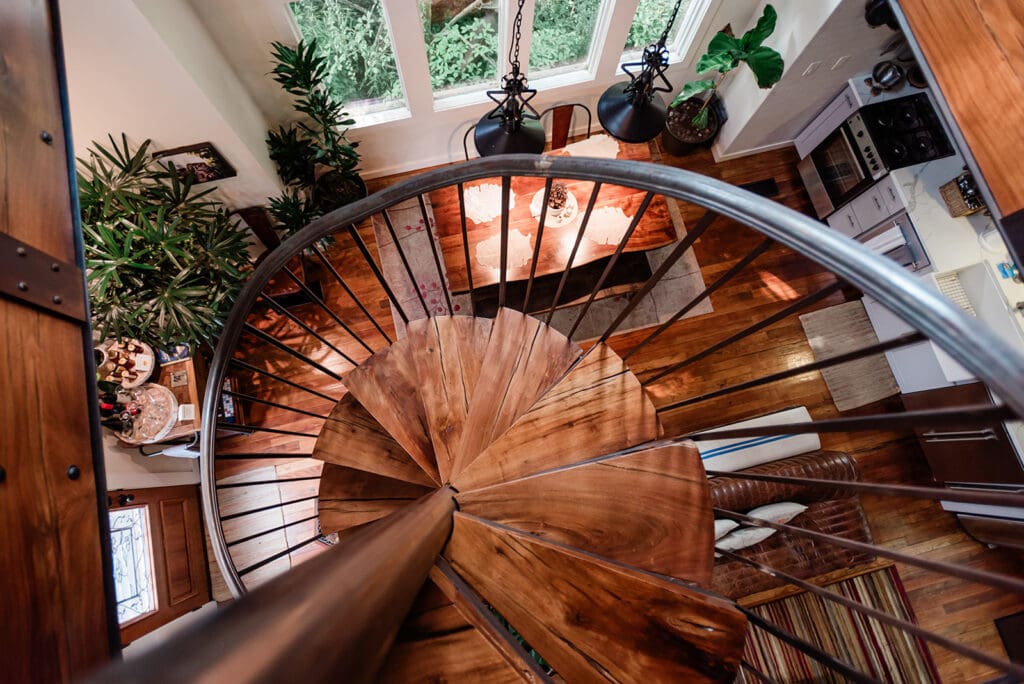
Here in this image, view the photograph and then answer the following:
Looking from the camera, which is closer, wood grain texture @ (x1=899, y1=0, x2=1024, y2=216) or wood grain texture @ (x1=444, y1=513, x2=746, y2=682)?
wood grain texture @ (x1=444, y1=513, x2=746, y2=682)

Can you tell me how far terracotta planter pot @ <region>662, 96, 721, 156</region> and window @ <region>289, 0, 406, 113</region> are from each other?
6.72 ft

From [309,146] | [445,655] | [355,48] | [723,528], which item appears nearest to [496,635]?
→ [445,655]

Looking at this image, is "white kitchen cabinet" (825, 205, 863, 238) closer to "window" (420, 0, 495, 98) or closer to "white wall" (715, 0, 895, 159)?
"white wall" (715, 0, 895, 159)

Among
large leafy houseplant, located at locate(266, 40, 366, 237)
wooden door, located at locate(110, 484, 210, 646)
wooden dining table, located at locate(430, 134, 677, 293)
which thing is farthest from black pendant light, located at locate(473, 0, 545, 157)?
wooden door, located at locate(110, 484, 210, 646)

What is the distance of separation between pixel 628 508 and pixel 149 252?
8.11 ft

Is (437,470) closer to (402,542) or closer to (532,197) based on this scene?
(402,542)

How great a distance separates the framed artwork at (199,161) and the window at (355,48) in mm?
887

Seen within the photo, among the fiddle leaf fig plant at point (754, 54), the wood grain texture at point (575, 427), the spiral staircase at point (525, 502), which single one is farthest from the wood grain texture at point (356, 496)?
the fiddle leaf fig plant at point (754, 54)

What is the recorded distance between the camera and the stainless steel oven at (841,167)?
3.28m

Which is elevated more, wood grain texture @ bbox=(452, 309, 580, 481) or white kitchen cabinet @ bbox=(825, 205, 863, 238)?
white kitchen cabinet @ bbox=(825, 205, 863, 238)

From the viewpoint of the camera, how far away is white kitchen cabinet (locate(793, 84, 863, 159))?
3.33 metres

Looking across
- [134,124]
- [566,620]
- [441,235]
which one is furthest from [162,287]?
[566,620]

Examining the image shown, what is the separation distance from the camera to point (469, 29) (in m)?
3.19

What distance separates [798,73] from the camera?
10.5 ft
